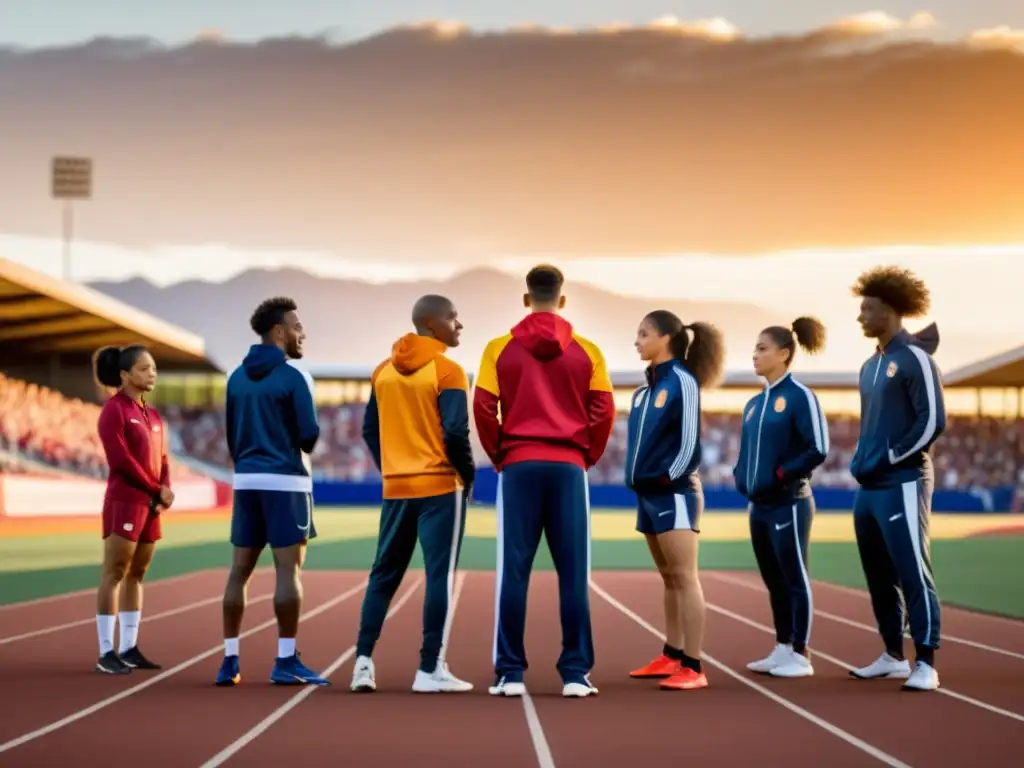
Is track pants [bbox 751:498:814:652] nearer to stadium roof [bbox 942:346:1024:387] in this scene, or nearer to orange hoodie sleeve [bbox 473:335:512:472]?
orange hoodie sleeve [bbox 473:335:512:472]

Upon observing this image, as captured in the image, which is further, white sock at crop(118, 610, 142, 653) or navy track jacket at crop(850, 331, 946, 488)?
white sock at crop(118, 610, 142, 653)

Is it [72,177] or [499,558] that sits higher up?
[72,177]

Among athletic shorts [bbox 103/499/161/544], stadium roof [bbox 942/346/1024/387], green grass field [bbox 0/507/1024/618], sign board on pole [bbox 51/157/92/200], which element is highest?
sign board on pole [bbox 51/157/92/200]

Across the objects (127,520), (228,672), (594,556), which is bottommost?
(594,556)

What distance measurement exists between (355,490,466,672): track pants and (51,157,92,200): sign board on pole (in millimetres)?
52278

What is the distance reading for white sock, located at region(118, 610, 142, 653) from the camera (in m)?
9.87

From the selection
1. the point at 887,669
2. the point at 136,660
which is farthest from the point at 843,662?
the point at 136,660

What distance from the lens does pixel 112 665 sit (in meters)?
9.63

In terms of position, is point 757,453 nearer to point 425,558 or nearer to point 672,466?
point 672,466

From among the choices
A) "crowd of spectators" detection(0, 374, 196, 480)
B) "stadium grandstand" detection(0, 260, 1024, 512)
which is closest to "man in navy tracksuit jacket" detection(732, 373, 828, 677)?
"stadium grandstand" detection(0, 260, 1024, 512)

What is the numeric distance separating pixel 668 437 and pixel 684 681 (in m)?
1.41

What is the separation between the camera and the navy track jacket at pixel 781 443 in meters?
9.65

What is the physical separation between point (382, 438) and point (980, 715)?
3565 millimetres

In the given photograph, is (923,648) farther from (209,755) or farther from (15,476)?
(15,476)
